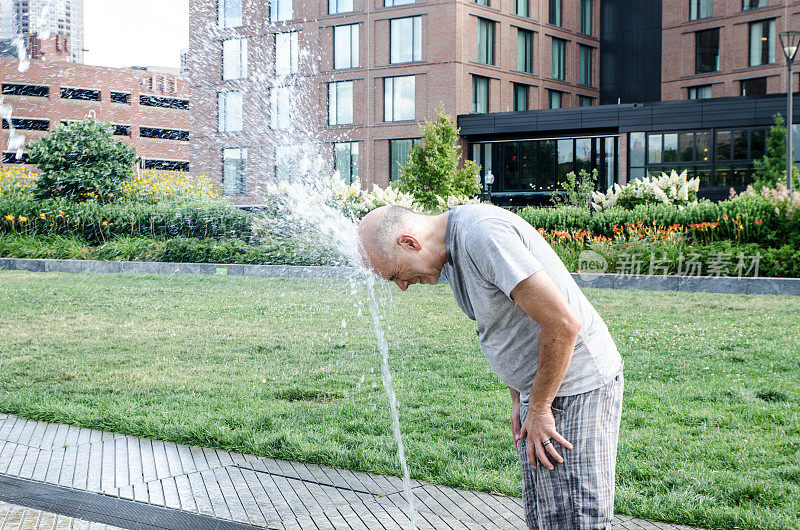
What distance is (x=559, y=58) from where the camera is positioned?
48000mm

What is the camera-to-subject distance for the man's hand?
2.42m

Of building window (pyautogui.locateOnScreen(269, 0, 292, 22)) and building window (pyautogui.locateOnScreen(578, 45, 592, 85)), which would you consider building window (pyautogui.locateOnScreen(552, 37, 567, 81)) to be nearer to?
building window (pyautogui.locateOnScreen(578, 45, 592, 85))

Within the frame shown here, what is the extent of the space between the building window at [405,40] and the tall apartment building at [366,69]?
6 cm

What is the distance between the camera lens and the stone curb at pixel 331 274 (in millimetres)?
12406

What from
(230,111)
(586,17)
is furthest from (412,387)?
(586,17)

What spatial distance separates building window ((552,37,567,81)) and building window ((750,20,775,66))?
1075 cm

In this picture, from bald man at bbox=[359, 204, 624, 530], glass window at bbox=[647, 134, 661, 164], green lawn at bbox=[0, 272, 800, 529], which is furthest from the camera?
glass window at bbox=[647, 134, 661, 164]

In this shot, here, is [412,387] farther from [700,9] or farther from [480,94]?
[700,9]

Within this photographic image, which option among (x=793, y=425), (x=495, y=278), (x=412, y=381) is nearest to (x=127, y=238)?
(x=412, y=381)

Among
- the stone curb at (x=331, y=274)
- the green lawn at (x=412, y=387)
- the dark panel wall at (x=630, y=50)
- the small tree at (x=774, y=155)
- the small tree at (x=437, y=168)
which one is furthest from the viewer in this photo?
the dark panel wall at (x=630, y=50)

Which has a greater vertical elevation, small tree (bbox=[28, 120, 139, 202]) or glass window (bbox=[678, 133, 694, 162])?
glass window (bbox=[678, 133, 694, 162])

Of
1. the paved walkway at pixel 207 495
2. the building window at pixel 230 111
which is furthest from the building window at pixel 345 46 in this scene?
the paved walkway at pixel 207 495

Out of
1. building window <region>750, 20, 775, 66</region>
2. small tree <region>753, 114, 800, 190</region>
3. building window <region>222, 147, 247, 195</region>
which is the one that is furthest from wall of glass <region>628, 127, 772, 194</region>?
building window <region>222, 147, 247, 195</region>

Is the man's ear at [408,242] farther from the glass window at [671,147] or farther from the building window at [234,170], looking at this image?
the building window at [234,170]
